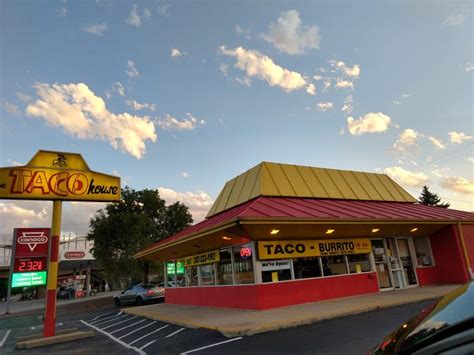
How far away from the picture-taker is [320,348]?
23.1 ft

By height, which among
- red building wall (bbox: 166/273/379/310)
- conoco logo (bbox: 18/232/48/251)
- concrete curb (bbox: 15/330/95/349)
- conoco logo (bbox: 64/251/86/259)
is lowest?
concrete curb (bbox: 15/330/95/349)

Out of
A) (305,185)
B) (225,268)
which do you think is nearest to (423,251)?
(305,185)

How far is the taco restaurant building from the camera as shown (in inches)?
510

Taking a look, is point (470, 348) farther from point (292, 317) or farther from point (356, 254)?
point (356, 254)

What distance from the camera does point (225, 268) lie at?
15219mm

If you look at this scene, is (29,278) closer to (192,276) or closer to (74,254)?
(192,276)

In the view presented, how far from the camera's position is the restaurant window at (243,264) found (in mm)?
13310

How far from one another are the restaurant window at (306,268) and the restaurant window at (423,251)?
700cm

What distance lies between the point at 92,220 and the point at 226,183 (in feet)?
56.2

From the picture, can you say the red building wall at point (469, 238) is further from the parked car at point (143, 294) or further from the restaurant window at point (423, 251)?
the parked car at point (143, 294)

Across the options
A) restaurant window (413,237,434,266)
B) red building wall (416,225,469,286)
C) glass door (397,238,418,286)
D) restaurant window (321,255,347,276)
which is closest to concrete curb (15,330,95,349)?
restaurant window (321,255,347,276)

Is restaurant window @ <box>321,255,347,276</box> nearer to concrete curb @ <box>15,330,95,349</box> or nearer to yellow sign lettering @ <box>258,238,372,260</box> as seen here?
yellow sign lettering @ <box>258,238,372,260</box>

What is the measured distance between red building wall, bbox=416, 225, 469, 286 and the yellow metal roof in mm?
3702

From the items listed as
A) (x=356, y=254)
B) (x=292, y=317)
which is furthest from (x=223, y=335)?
(x=356, y=254)
